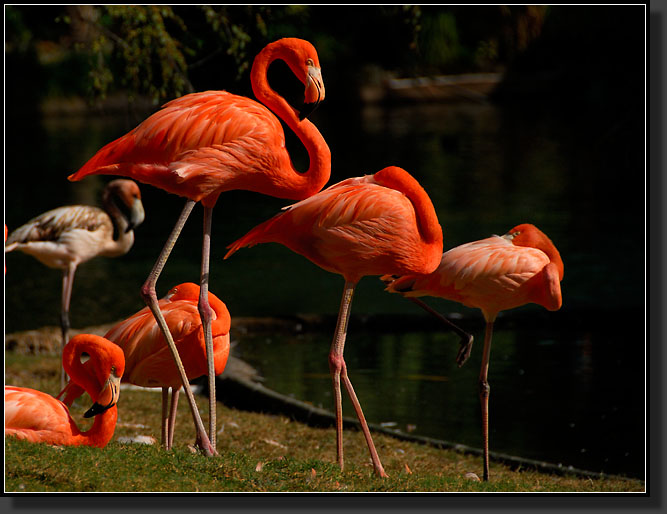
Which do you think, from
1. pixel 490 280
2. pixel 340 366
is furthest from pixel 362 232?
pixel 490 280

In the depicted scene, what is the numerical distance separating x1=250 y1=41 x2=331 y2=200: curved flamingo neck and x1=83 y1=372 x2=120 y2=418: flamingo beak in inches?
46.9

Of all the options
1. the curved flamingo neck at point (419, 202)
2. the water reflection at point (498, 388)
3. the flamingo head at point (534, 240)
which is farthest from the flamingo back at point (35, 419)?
the water reflection at point (498, 388)

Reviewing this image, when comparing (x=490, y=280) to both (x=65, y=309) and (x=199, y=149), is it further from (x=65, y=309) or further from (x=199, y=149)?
(x=65, y=309)

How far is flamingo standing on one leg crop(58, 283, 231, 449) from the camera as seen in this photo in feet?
15.4


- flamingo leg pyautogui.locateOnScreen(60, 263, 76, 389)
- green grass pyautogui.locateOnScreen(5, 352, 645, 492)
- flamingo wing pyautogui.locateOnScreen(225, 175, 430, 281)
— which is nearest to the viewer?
green grass pyautogui.locateOnScreen(5, 352, 645, 492)

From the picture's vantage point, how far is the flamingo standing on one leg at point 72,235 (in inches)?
297

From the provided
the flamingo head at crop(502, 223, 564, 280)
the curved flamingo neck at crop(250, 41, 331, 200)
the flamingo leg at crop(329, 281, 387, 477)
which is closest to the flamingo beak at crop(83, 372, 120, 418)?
the flamingo leg at crop(329, 281, 387, 477)

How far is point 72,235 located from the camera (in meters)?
7.56

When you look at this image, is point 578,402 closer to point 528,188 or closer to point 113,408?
point 113,408

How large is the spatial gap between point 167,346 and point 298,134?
4.08 ft

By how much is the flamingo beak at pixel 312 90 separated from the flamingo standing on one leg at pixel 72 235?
3.49 meters

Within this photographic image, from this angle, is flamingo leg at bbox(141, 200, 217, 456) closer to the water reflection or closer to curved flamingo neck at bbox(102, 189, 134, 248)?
the water reflection

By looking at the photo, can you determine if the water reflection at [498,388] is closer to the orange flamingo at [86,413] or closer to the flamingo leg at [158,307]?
the flamingo leg at [158,307]

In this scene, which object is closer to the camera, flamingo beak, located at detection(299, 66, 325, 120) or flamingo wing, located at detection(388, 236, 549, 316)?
flamingo beak, located at detection(299, 66, 325, 120)
